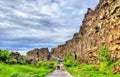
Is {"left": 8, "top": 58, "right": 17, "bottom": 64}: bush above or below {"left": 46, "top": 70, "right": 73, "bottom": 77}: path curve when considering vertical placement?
above

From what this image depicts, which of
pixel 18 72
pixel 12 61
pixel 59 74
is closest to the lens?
pixel 59 74

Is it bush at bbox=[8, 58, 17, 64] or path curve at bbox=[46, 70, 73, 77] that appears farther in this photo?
bush at bbox=[8, 58, 17, 64]

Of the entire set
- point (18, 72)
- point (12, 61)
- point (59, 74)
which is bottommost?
point (59, 74)

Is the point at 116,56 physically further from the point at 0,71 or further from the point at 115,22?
the point at 0,71

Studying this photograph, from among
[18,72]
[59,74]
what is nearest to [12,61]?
[18,72]

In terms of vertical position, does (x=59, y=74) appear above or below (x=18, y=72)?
below

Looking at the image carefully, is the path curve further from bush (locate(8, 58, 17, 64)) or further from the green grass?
bush (locate(8, 58, 17, 64))

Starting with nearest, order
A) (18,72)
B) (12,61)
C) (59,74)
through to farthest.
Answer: (59,74), (18,72), (12,61)

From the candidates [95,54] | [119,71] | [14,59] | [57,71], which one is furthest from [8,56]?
[57,71]

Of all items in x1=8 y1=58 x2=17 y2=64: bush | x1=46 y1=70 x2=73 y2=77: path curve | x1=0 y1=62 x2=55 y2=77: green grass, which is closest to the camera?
x1=46 y1=70 x2=73 y2=77: path curve

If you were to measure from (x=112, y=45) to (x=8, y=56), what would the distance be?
203ft

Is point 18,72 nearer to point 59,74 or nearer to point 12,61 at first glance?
point 12,61

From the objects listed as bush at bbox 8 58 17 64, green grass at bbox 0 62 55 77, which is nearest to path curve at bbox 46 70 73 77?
green grass at bbox 0 62 55 77

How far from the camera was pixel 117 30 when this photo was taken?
167250 mm
